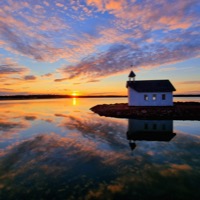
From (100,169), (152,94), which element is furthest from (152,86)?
(100,169)

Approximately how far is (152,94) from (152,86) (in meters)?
2.07

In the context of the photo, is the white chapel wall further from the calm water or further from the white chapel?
the calm water

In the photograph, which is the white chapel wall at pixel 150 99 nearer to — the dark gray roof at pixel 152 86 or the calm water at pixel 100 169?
the dark gray roof at pixel 152 86

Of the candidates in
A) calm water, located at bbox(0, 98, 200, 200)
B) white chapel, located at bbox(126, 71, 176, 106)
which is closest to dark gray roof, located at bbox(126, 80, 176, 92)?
white chapel, located at bbox(126, 71, 176, 106)

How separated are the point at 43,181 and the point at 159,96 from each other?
110ft

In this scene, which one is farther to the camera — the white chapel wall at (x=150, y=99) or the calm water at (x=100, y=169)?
the white chapel wall at (x=150, y=99)

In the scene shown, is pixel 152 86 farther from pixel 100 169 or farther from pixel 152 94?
pixel 100 169

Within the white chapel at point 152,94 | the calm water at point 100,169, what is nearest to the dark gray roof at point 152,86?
the white chapel at point 152,94

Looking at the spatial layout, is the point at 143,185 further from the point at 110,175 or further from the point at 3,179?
the point at 3,179

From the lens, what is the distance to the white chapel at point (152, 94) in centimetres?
3684

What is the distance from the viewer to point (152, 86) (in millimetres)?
38125

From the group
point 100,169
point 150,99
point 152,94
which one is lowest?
point 100,169

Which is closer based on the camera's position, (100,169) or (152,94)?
(100,169)

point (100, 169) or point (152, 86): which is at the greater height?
point (152, 86)
